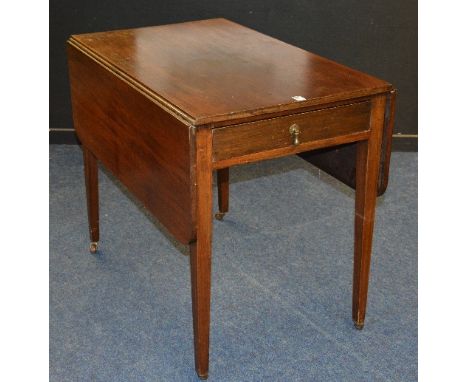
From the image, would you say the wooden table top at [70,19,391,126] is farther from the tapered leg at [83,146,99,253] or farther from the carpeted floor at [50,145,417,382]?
the carpeted floor at [50,145,417,382]

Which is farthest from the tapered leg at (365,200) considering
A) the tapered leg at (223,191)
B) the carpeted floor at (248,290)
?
the tapered leg at (223,191)

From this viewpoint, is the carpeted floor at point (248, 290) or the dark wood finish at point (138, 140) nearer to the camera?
the dark wood finish at point (138, 140)

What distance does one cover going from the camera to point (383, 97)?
6.81 feet

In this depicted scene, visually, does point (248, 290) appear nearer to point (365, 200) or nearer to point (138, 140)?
point (365, 200)

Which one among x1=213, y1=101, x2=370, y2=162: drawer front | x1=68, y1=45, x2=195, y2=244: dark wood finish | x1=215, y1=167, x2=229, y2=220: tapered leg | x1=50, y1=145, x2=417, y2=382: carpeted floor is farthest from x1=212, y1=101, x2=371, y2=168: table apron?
x1=215, y1=167, x2=229, y2=220: tapered leg

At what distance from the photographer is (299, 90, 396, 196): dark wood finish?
2.13 m

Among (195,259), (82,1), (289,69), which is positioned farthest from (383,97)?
(82,1)

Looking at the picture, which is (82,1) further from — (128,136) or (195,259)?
(195,259)

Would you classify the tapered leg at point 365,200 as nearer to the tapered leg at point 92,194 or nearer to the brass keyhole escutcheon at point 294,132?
the brass keyhole escutcheon at point 294,132

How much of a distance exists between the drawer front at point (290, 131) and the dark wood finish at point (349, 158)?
0.25 feet

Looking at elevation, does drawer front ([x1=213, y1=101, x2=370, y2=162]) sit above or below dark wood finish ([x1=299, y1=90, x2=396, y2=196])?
above

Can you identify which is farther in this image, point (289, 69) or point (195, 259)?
point (289, 69)

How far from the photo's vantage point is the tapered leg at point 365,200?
2.11m

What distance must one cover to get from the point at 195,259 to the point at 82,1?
1916 mm
